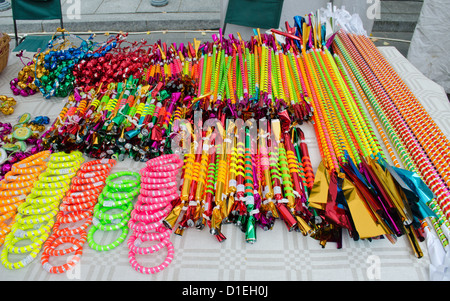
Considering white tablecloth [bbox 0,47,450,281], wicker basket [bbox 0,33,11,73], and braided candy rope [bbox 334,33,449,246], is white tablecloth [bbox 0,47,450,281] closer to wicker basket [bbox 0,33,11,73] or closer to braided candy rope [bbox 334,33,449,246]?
braided candy rope [bbox 334,33,449,246]

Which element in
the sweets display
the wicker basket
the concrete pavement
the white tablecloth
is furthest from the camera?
the concrete pavement

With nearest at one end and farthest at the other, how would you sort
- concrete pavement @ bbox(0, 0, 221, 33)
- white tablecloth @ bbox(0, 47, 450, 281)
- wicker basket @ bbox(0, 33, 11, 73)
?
1. white tablecloth @ bbox(0, 47, 450, 281)
2. wicker basket @ bbox(0, 33, 11, 73)
3. concrete pavement @ bbox(0, 0, 221, 33)

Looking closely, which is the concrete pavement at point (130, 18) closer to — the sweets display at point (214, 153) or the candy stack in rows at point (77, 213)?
the sweets display at point (214, 153)

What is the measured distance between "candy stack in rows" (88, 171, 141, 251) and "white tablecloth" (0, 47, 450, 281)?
0.03 metres

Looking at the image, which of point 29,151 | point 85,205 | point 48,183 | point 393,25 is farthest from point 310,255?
point 393,25

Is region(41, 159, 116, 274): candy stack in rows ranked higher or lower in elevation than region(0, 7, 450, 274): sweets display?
lower

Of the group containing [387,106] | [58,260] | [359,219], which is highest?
[387,106]

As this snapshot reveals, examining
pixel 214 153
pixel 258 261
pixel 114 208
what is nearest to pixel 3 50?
pixel 114 208

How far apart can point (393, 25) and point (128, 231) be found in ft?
15.0

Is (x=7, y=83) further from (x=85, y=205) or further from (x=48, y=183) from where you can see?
(x=85, y=205)

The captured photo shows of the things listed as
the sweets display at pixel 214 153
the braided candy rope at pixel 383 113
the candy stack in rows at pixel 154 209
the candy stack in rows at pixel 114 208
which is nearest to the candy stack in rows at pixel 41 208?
the sweets display at pixel 214 153

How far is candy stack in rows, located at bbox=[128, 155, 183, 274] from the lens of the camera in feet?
3.52

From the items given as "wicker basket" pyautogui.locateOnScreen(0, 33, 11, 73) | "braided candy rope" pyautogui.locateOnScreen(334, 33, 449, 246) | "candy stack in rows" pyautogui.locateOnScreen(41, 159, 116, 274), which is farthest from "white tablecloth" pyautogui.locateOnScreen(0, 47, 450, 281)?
"wicker basket" pyautogui.locateOnScreen(0, 33, 11, 73)

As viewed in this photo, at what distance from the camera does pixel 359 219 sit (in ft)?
3.58
